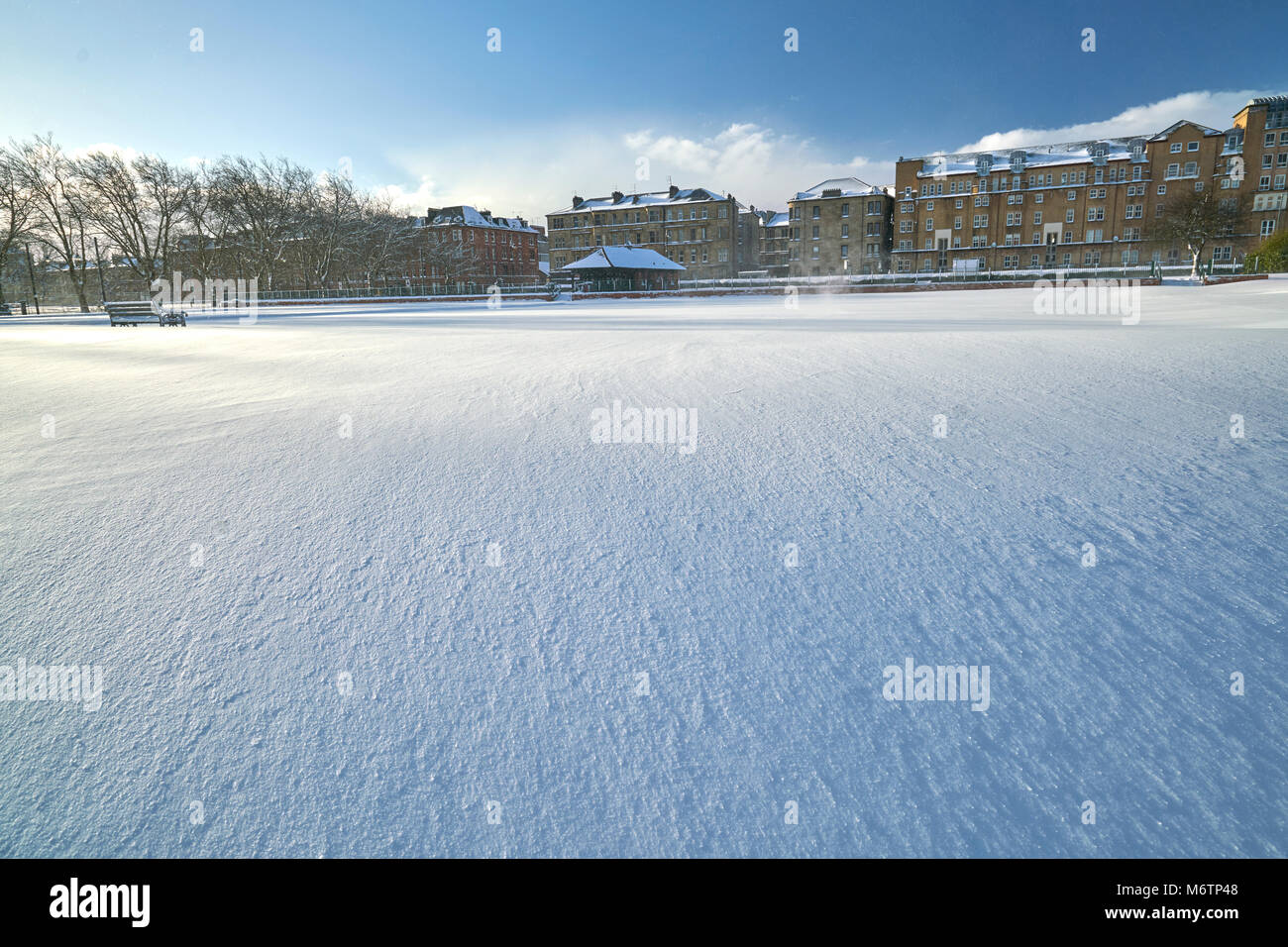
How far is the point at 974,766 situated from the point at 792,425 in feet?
10.5

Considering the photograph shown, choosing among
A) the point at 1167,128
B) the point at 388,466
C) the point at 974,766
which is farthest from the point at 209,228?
the point at 1167,128

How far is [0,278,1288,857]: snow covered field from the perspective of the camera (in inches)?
71.3

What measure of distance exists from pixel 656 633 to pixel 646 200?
284ft

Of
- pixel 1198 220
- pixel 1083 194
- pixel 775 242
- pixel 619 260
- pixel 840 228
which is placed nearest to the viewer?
pixel 1198 220

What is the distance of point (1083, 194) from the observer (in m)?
64.6

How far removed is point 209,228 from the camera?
58.3 m

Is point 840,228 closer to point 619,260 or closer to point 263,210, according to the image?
point 619,260

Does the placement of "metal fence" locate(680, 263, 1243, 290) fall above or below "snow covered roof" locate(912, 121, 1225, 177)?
below

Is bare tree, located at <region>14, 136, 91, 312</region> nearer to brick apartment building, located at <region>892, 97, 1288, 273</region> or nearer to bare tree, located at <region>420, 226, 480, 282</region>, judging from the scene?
bare tree, located at <region>420, 226, 480, 282</region>

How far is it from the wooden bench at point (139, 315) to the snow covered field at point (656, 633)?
21.4 metres

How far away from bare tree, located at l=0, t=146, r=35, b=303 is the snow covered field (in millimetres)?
57559

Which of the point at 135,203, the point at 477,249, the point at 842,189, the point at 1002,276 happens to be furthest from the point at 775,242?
the point at 135,203

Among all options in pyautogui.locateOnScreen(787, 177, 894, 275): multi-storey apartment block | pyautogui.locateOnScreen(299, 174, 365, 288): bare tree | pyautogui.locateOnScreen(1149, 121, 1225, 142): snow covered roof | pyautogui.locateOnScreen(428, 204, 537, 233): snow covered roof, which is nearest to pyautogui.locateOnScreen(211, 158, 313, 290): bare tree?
pyautogui.locateOnScreen(299, 174, 365, 288): bare tree
